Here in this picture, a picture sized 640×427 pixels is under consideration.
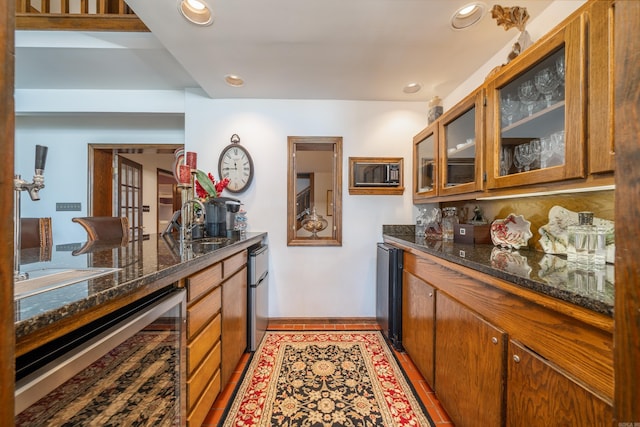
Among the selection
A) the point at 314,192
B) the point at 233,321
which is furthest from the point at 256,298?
the point at 314,192

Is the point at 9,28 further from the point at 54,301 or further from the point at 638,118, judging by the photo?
the point at 638,118

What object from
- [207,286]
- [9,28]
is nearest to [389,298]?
[207,286]

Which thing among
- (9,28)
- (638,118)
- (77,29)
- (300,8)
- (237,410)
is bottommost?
(237,410)

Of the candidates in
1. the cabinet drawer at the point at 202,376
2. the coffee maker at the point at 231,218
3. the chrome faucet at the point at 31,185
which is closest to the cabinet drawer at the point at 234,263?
the coffee maker at the point at 231,218

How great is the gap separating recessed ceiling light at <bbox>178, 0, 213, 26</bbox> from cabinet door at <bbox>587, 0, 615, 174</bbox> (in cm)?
177

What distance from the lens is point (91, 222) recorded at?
212 cm

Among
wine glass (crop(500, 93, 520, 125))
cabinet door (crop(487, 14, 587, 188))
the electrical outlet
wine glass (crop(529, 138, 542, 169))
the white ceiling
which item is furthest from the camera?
the electrical outlet

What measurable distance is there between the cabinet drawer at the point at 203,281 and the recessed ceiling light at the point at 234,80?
169cm

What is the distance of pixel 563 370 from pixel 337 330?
194 centimetres

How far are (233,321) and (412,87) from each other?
97.6 inches

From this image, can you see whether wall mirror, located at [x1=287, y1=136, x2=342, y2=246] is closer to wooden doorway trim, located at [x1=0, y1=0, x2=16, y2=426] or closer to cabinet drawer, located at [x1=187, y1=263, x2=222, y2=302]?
cabinet drawer, located at [x1=187, y1=263, x2=222, y2=302]

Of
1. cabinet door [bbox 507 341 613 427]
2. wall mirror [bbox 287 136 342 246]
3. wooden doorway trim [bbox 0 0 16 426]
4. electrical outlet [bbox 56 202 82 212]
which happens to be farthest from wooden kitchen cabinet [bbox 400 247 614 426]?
electrical outlet [bbox 56 202 82 212]

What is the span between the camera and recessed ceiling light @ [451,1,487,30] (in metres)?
1.42

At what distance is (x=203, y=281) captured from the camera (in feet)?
3.88
